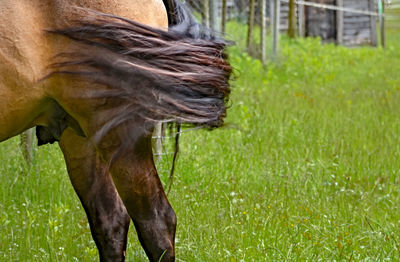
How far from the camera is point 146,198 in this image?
10.1 feet

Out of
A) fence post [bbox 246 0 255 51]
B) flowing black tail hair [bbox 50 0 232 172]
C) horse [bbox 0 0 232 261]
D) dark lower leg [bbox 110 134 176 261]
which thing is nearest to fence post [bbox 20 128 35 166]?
horse [bbox 0 0 232 261]

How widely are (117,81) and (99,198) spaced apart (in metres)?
0.78

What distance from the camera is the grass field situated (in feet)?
12.8

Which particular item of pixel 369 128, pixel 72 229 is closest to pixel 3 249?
pixel 72 229

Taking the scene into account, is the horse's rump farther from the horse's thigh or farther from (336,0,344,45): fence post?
(336,0,344,45): fence post

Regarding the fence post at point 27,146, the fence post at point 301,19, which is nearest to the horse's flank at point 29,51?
the fence post at point 27,146

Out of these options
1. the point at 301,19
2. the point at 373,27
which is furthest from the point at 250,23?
the point at 373,27

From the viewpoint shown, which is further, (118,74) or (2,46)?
(118,74)

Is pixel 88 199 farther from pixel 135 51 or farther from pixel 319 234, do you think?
pixel 319 234

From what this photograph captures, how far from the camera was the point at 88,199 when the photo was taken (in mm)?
3475

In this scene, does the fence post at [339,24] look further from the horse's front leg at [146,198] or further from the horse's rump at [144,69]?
the horse's front leg at [146,198]

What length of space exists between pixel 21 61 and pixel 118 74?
0.40m

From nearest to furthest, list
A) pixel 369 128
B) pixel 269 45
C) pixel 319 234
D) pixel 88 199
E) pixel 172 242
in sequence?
1. pixel 172 242
2. pixel 88 199
3. pixel 319 234
4. pixel 369 128
5. pixel 269 45

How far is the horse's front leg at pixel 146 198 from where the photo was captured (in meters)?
3.00
